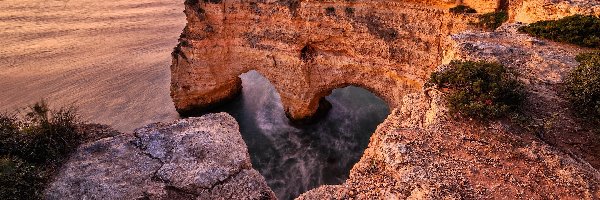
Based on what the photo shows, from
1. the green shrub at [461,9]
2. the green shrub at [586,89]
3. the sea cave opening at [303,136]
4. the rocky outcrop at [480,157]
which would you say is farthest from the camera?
the sea cave opening at [303,136]

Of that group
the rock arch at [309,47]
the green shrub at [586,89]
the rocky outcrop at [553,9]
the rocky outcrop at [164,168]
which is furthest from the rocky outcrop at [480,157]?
the rock arch at [309,47]

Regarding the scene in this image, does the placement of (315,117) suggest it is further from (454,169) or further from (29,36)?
(29,36)

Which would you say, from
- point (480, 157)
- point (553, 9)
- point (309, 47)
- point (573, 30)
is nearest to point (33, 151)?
point (480, 157)

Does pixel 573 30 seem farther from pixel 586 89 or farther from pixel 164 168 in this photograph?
pixel 164 168

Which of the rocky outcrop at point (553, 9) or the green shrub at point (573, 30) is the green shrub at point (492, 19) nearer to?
the rocky outcrop at point (553, 9)

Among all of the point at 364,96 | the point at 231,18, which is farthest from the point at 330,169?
the point at 231,18

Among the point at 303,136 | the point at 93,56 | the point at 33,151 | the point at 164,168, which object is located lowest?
the point at 303,136
